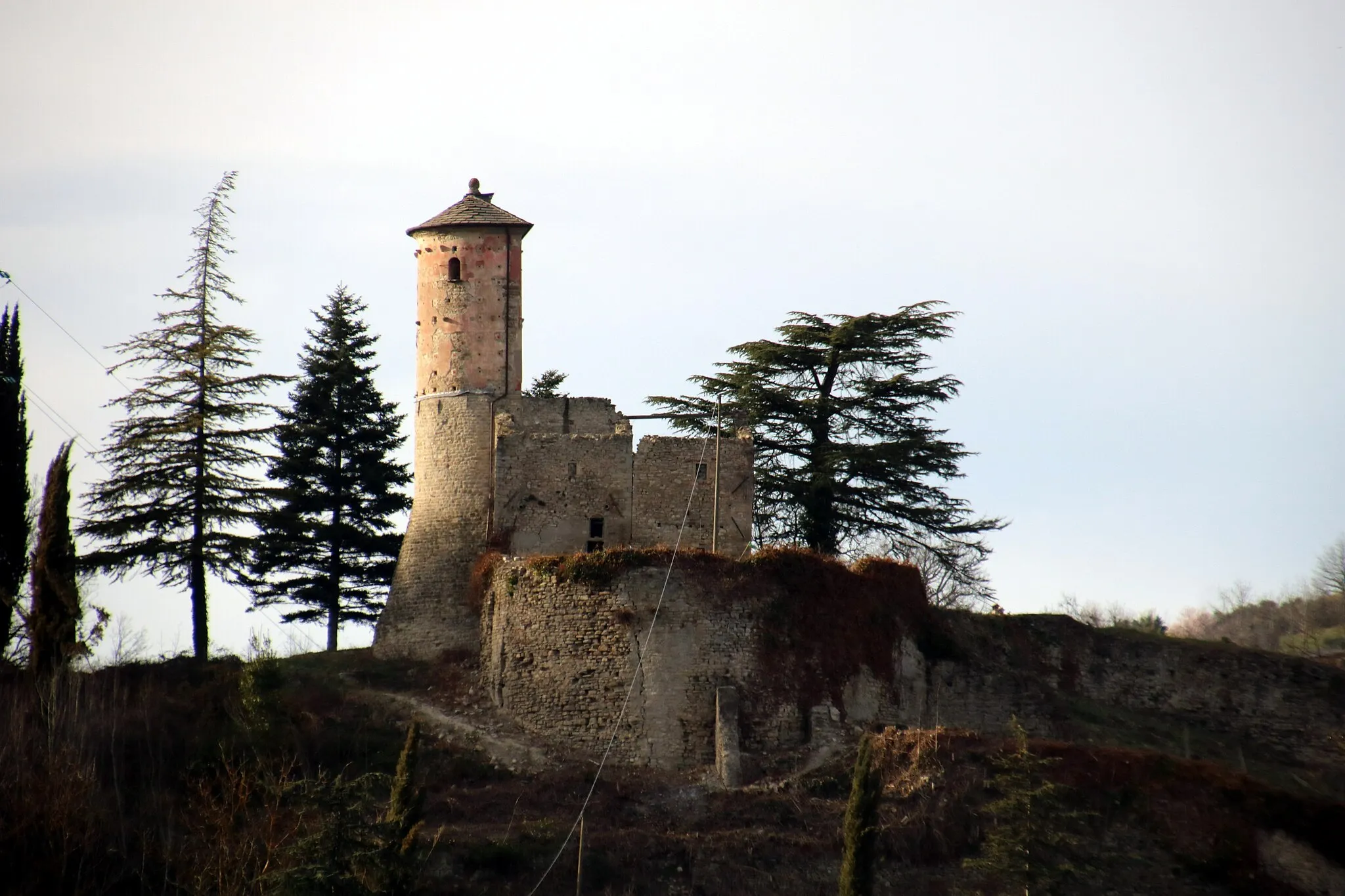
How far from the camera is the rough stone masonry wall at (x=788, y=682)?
4381 cm

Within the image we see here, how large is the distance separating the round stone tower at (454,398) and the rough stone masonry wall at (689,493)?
11.6ft

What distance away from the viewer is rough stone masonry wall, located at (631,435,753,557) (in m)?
48.4

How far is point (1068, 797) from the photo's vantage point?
131 ft

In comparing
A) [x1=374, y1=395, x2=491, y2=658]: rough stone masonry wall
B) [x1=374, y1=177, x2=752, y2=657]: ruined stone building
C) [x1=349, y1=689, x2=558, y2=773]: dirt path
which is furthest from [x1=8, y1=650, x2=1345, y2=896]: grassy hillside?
[x1=374, y1=177, x2=752, y2=657]: ruined stone building

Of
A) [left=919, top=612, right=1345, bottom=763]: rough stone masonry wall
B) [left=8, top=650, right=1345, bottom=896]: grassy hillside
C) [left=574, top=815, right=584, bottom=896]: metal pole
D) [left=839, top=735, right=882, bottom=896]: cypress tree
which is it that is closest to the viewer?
[left=839, top=735, right=882, bottom=896]: cypress tree

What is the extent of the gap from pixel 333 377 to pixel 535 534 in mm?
8840

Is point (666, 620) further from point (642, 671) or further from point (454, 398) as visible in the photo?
point (454, 398)

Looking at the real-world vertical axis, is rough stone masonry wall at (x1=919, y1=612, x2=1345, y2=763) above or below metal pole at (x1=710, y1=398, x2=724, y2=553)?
below

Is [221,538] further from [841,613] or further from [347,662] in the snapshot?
[841,613]

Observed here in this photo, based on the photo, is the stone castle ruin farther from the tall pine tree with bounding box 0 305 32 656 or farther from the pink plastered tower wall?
the tall pine tree with bounding box 0 305 32 656

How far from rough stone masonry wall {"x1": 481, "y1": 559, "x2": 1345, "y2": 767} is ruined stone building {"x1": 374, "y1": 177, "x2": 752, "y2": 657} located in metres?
2.19

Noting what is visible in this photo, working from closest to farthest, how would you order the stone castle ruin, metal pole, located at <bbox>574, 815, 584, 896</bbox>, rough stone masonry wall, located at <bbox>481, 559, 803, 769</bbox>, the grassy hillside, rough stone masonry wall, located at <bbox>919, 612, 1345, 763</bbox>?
the grassy hillside < metal pole, located at <bbox>574, 815, 584, 896</bbox> < rough stone masonry wall, located at <bbox>481, 559, 803, 769</bbox> < the stone castle ruin < rough stone masonry wall, located at <bbox>919, 612, 1345, 763</bbox>

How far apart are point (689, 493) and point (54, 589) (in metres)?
13.8

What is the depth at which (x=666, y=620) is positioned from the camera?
145 ft
